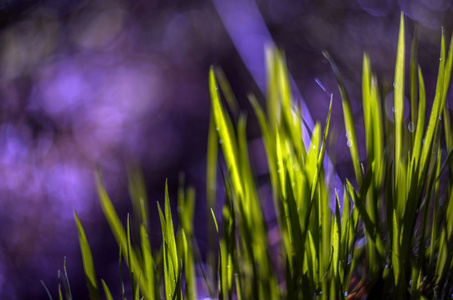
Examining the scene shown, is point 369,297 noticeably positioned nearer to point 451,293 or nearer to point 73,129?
point 451,293

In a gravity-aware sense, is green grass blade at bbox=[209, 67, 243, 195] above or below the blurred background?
above

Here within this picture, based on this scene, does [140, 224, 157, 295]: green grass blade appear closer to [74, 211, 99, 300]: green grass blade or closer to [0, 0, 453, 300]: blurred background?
[74, 211, 99, 300]: green grass blade

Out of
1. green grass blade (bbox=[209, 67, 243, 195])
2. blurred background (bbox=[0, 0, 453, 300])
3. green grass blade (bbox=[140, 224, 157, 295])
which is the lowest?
blurred background (bbox=[0, 0, 453, 300])

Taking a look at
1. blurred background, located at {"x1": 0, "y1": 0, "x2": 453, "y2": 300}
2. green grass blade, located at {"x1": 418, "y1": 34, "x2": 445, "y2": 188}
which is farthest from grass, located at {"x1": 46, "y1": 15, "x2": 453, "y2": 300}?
blurred background, located at {"x1": 0, "y1": 0, "x2": 453, "y2": 300}

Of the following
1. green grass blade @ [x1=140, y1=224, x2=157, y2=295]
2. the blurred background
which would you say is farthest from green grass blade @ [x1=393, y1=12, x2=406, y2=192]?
the blurred background

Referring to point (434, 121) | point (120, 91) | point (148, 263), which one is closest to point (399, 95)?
point (434, 121)

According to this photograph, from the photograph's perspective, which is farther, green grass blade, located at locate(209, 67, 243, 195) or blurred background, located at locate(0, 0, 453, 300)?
blurred background, located at locate(0, 0, 453, 300)

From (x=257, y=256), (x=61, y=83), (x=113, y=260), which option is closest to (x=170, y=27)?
(x=61, y=83)

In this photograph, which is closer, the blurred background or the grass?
the grass

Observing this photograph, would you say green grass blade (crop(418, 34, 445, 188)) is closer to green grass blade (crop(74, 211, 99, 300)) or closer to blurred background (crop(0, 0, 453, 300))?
green grass blade (crop(74, 211, 99, 300))

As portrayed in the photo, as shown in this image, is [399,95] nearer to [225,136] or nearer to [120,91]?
[225,136]
